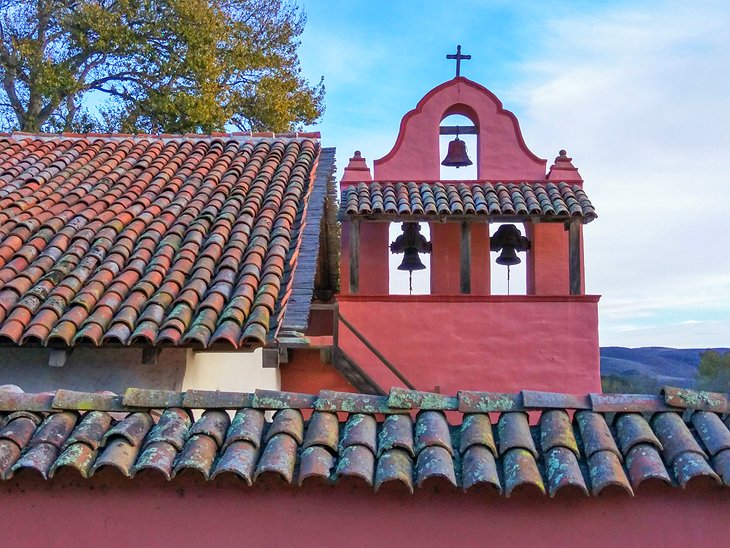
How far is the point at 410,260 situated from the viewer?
11.6m

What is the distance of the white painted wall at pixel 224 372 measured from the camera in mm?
5754

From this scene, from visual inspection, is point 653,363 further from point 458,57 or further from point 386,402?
point 386,402

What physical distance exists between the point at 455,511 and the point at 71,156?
6908mm

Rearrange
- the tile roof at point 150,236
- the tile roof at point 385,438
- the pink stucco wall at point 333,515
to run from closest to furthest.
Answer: the tile roof at point 385,438
the pink stucco wall at point 333,515
the tile roof at point 150,236

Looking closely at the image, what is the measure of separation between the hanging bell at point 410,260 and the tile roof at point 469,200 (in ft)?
3.13

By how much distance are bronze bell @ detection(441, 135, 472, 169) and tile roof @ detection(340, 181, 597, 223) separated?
596 millimetres

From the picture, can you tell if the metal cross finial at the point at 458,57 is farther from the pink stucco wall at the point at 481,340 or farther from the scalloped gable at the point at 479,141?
the pink stucco wall at the point at 481,340

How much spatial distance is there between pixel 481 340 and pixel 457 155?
9.13 feet

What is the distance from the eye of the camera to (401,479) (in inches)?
138

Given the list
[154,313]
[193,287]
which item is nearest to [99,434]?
[154,313]

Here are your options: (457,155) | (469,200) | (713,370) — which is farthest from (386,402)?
(713,370)

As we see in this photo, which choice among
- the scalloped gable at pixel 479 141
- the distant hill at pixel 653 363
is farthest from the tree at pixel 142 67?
the distant hill at pixel 653 363

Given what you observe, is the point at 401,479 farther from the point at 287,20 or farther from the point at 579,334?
the point at 287,20

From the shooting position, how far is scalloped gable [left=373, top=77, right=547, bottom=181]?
11391mm
